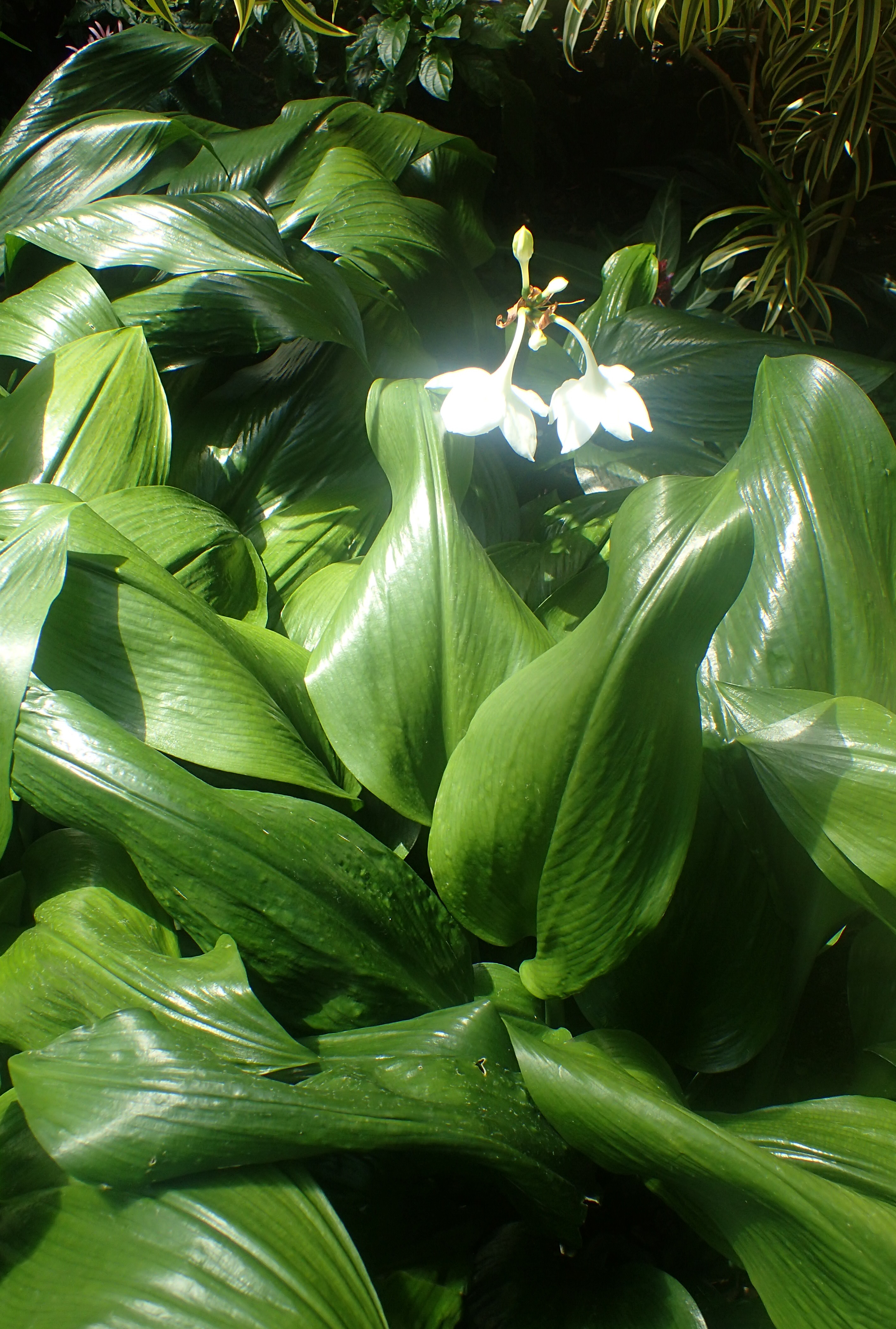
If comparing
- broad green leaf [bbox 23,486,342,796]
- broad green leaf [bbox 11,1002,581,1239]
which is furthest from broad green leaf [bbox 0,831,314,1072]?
broad green leaf [bbox 23,486,342,796]

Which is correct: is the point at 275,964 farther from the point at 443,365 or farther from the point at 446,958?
the point at 443,365

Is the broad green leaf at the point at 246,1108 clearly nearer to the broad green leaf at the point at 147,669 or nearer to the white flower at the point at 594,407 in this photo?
the broad green leaf at the point at 147,669

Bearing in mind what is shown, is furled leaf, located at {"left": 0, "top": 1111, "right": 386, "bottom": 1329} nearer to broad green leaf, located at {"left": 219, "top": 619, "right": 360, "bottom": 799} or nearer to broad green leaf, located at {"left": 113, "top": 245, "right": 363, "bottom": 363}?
broad green leaf, located at {"left": 219, "top": 619, "right": 360, "bottom": 799}

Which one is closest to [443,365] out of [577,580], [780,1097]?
[577,580]

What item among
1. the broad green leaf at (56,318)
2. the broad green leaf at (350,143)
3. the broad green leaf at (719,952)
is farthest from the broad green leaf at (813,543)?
the broad green leaf at (350,143)

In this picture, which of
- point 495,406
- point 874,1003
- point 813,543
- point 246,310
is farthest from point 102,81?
point 874,1003

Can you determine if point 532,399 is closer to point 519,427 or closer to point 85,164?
point 519,427
